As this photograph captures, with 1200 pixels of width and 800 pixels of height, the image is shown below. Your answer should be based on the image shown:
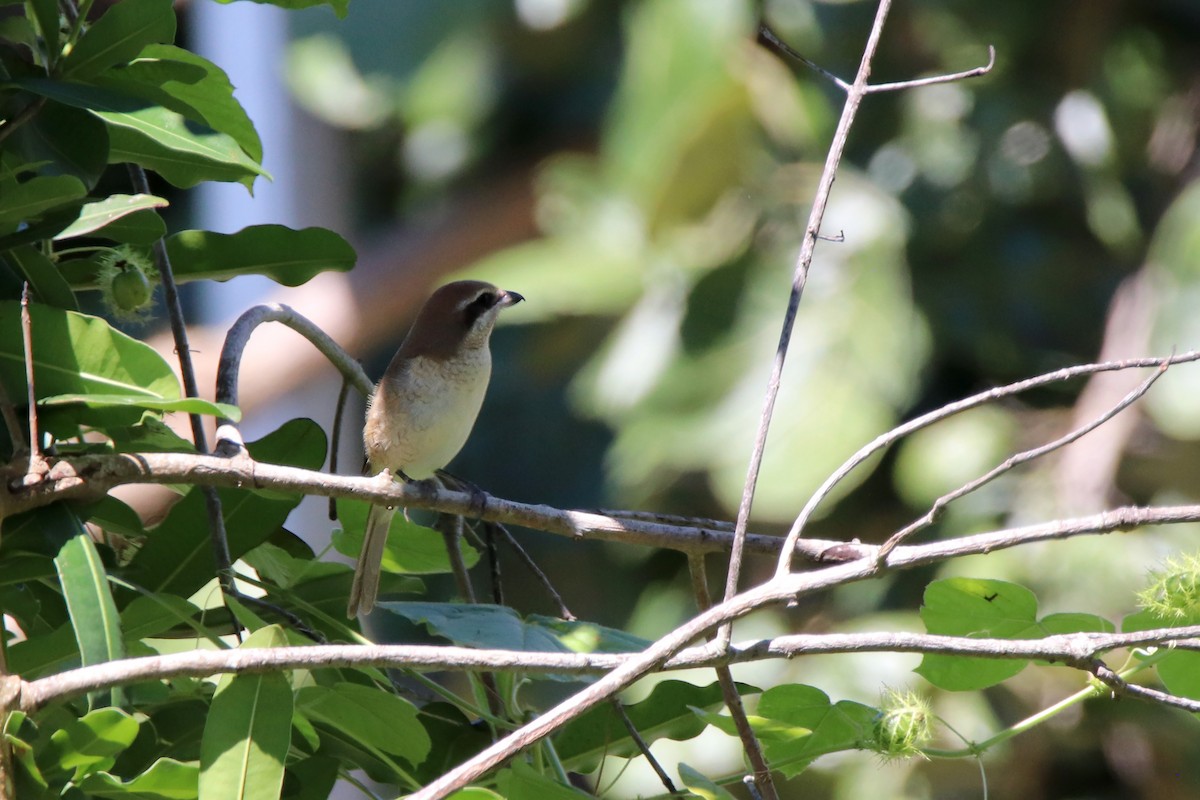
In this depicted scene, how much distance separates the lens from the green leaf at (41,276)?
1.42m

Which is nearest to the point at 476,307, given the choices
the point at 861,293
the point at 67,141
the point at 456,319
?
the point at 456,319

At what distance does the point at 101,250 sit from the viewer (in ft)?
5.16

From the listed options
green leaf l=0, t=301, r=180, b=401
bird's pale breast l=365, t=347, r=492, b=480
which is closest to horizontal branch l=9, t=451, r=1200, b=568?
green leaf l=0, t=301, r=180, b=401

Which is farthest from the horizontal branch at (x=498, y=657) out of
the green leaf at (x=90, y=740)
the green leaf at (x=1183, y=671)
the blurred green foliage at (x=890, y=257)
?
the blurred green foliage at (x=890, y=257)

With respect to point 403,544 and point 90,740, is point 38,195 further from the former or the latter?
point 403,544

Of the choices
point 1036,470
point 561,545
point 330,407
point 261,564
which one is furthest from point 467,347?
point 561,545

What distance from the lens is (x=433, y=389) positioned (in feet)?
8.74

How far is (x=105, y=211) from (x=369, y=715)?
641 mm

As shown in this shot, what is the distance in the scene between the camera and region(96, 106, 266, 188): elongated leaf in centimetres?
143

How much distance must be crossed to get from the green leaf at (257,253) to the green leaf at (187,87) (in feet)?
0.37

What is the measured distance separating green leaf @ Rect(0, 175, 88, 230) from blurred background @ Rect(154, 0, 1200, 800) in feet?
12.7

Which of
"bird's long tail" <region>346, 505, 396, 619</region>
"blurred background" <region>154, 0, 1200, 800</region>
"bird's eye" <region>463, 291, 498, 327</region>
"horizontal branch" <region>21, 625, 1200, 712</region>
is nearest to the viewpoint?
"horizontal branch" <region>21, 625, 1200, 712</region>

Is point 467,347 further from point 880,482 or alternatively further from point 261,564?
point 880,482

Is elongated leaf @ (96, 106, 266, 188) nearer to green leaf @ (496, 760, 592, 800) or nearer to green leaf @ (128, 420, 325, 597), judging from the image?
green leaf @ (128, 420, 325, 597)
